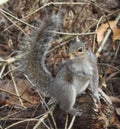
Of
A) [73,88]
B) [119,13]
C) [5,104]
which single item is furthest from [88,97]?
[119,13]

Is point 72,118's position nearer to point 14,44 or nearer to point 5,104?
point 5,104

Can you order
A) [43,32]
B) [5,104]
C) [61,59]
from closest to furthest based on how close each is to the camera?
[43,32]
[5,104]
[61,59]

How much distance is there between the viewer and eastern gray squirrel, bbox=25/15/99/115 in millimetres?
3719

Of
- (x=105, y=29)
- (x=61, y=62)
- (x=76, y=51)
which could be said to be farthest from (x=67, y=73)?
(x=105, y=29)

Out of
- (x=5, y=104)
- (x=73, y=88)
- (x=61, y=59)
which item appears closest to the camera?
(x=73, y=88)

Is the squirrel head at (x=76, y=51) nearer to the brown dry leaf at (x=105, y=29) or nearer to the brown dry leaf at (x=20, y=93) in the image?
the brown dry leaf at (x=20, y=93)

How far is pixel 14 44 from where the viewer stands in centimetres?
559

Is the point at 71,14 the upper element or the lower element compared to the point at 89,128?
upper

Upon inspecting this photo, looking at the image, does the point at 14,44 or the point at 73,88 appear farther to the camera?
the point at 14,44

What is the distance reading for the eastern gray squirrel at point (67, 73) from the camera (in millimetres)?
3719

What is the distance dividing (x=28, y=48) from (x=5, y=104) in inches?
37.9

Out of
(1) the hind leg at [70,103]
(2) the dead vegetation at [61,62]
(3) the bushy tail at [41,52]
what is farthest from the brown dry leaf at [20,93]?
(1) the hind leg at [70,103]

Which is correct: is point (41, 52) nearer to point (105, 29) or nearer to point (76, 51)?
point (76, 51)

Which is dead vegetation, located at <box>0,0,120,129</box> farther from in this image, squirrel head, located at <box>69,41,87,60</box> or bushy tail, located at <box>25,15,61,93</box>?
squirrel head, located at <box>69,41,87,60</box>
